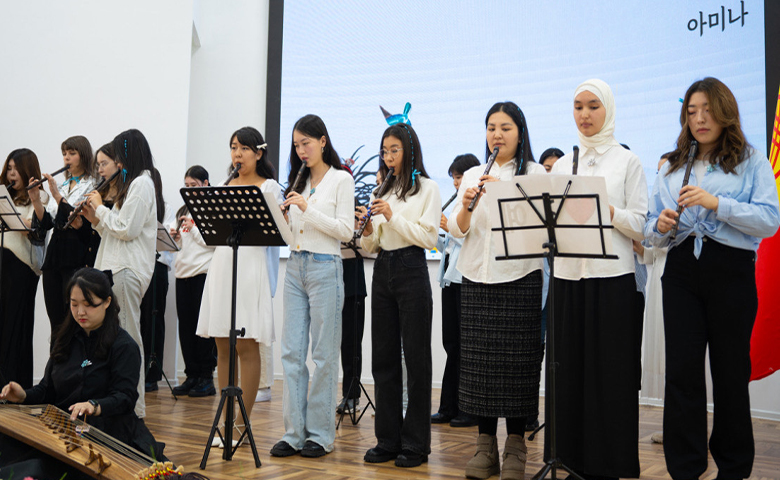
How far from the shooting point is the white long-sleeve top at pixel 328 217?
10.1 ft

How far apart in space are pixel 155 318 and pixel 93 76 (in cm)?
199

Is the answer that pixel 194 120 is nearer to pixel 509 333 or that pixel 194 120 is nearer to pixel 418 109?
pixel 418 109

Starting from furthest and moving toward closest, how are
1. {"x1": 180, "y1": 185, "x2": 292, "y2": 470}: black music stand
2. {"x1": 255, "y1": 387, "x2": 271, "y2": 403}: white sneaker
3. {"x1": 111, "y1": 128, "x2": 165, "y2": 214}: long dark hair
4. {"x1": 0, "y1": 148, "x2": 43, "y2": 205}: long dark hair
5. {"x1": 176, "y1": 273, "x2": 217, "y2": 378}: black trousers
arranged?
{"x1": 176, "y1": 273, "x2": 217, "y2": 378}: black trousers, {"x1": 255, "y1": 387, "x2": 271, "y2": 403}: white sneaker, {"x1": 0, "y1": 148, "x2": 43, "y2": 205}: long dark hair, {"x1": 111, "y1": 128, "x2": 165, "y2": 214}: long dark hair, {"x1": 180, "y1": 185, "x2": 292, "y2": 470}: black music stand

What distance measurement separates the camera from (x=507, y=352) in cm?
267

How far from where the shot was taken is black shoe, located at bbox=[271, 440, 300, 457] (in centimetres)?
309

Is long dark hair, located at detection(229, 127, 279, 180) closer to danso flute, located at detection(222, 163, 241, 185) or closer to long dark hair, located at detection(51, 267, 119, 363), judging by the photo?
danso flute, located at detection(222, 163, 241, 185)

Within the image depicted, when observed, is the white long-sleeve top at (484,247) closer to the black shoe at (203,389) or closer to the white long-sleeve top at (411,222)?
the white long-sleeve top at (411,222)

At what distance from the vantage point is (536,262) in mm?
2688

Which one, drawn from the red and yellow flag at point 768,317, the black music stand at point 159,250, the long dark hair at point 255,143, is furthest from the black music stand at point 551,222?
the black music stand at point 159,250

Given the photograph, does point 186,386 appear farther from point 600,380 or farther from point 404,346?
point 600,380

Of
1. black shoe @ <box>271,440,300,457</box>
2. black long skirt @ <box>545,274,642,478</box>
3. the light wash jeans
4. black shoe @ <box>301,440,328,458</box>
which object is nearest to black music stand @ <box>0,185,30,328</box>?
the light wash jeans

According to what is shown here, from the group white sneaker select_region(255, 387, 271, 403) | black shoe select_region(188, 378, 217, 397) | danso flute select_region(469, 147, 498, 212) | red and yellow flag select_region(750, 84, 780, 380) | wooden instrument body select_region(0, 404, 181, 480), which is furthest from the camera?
black shoe select_region(188, 378, 217, 397)

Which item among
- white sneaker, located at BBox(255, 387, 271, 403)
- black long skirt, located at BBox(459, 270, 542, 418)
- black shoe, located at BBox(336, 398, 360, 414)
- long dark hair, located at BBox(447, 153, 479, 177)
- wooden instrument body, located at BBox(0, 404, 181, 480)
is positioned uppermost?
long dark hair, located at BBox(447, 153, 479, 177)

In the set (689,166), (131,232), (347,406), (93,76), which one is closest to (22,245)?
(131,232)
